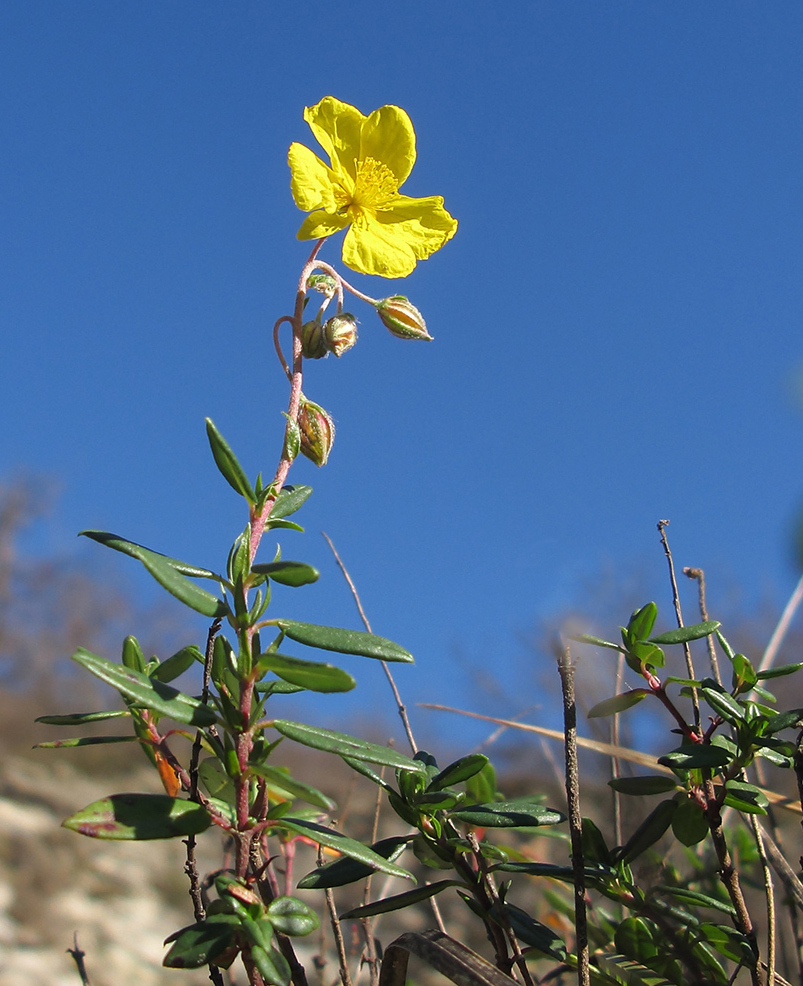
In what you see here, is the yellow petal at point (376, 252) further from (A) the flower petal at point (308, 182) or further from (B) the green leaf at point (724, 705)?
(B) the green leaf at point (724, 705)

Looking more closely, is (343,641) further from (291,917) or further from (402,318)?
(402,318)

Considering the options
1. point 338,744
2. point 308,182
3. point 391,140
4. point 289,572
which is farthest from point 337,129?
point 338,744

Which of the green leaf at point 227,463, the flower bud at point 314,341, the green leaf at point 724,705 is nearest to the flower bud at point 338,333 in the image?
the flower bud at point 314,341

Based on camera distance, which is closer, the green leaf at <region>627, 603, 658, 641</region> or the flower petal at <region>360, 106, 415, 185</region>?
the green leaf at <region>627, 603, 658, 641</region>

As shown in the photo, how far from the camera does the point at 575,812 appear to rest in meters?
0.70

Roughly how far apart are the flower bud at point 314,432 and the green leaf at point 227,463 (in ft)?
0.55

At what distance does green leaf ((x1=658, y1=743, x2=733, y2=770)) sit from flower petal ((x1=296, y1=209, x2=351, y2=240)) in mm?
792

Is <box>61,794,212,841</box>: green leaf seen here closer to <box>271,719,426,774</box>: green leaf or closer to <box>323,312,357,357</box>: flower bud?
<box>271,719,426,774</box>: green leaf

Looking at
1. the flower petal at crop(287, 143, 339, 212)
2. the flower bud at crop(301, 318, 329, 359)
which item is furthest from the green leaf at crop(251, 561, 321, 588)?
the flower petal at crop(287, 143, 339, 212)

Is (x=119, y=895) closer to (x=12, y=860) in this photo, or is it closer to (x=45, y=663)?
(x=12, y=860)

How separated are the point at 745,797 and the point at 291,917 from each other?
0.46m

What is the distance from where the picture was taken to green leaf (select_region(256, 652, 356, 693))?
649 mm

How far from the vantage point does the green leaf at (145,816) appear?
0.65 meters

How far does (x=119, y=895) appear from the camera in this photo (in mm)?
4648
